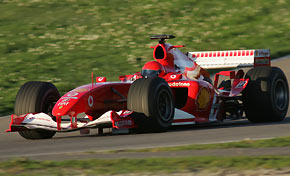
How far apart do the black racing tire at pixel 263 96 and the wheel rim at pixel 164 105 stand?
2602 millimetres

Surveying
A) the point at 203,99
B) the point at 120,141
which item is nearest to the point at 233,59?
the point at 203,99

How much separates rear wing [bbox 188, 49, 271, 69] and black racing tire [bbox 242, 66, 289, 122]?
2.67 feet

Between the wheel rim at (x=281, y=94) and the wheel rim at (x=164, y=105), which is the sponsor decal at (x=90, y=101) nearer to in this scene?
the wheel rim at (x=164, y=105)

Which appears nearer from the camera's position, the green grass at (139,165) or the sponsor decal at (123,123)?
the green grass at (139,165)

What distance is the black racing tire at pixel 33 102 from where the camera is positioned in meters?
10.5

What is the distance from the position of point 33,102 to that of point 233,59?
5.07 metres

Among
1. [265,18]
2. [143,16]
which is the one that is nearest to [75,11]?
[143,16]

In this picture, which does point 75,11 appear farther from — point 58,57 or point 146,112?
point 146,112

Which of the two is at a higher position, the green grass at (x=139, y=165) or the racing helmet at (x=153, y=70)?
the racing helmet at (x=153, y=70)

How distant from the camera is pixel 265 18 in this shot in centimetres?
2605

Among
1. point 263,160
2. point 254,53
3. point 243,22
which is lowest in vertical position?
point 263,160

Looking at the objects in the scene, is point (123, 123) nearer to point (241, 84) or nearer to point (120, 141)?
point (120, 141)

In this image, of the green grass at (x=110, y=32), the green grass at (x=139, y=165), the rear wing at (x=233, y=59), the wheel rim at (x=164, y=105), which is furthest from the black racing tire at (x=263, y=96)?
the green grass at (x=110, y=32)

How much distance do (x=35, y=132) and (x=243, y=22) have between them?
53.9 ft
